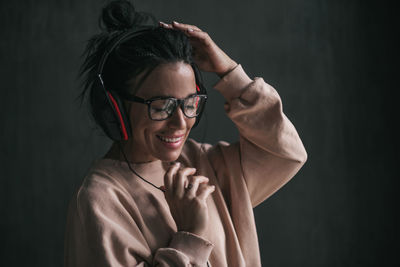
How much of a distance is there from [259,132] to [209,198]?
20 centimetres

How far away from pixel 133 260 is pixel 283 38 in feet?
4.39

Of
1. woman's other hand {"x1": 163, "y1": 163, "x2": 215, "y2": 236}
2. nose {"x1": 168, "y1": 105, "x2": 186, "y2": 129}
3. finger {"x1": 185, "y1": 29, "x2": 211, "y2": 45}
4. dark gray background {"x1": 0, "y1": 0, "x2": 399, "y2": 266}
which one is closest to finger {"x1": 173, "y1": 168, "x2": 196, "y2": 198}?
woman's other hand {"x1": 163, "y1": 163, "x2": 215, "y2": 236}

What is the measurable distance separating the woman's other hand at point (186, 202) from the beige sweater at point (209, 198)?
1.1 inches

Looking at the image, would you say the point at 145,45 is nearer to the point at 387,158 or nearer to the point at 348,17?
the point at 348,17

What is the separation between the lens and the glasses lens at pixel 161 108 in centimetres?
99

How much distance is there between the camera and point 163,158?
1.04m

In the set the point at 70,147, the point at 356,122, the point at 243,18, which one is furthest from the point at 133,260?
the point at 356,122

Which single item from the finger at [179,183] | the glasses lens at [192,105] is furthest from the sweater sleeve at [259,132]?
the finger at [179,183]

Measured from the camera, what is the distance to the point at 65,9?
1.67m

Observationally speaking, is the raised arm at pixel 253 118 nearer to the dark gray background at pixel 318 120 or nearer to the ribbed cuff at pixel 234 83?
the ribbed cuff at pixel 234 83

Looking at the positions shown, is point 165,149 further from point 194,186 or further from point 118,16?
point 118,16

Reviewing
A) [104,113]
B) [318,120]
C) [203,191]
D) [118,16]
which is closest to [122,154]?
[104,113]

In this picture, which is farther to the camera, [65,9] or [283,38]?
[283,38]

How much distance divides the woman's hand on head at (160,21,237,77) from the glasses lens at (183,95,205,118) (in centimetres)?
12
